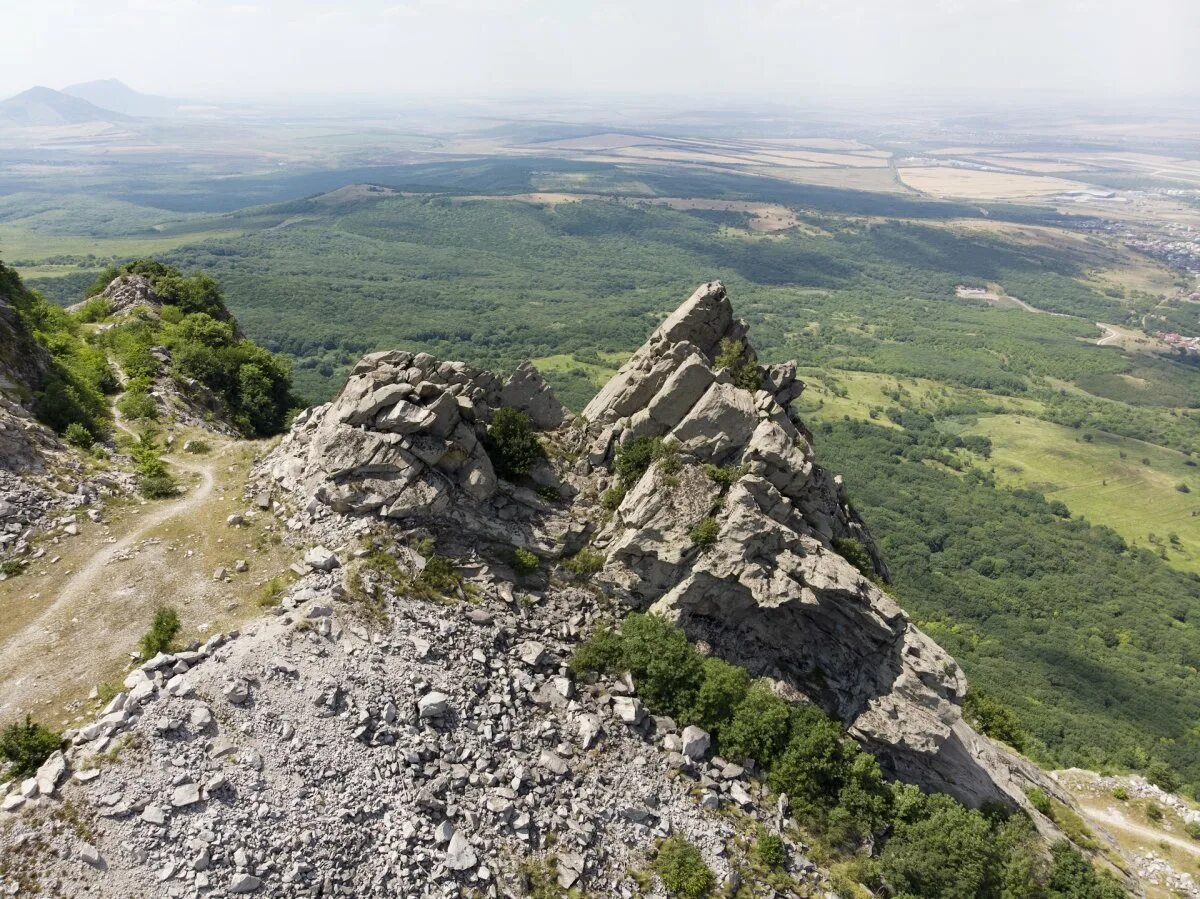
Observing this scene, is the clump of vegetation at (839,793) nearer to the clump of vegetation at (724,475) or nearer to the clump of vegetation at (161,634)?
the clump of vegetation at (724,475)

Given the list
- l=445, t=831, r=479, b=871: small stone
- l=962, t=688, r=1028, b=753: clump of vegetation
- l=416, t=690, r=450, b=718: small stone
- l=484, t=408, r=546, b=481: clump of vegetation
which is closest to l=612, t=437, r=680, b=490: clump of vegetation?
l=484, t=408, r=546, b=481: clump of vegetation

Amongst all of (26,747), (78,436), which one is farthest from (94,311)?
(26,747)

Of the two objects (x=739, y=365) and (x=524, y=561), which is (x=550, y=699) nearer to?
(x=524, y=561)

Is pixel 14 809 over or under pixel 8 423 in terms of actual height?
under

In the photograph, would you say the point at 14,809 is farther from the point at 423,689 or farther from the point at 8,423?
the point at 8,423

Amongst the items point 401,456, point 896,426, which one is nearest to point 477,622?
point 401,456

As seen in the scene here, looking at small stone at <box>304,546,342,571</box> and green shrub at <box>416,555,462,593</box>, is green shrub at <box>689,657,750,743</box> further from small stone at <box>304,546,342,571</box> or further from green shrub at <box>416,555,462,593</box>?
small stone at <box>304,546,342,571</box>
